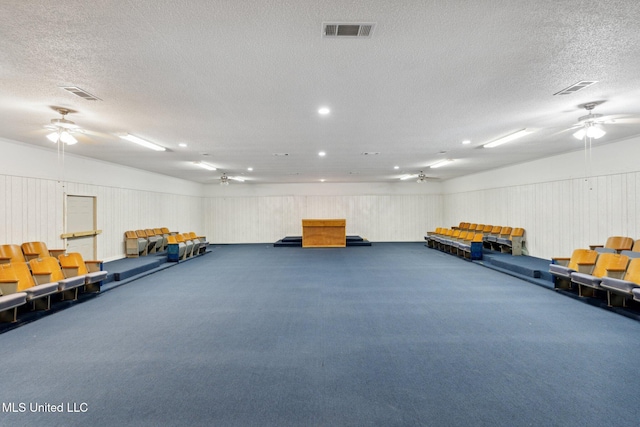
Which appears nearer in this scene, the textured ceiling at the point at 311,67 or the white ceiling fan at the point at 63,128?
the textured ceiling at the point at 311,67

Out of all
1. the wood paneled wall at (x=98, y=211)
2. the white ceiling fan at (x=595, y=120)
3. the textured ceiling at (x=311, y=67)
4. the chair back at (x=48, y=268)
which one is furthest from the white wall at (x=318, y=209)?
the white ceiling fan at (x=595, y=120)

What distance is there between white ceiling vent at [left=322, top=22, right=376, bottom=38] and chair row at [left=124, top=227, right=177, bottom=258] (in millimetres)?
10174

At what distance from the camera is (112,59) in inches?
126

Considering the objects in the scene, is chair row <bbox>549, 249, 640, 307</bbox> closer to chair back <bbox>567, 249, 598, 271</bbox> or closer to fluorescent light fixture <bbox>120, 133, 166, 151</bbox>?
chair back <bbox>567, 249, 598, 271</bbox>

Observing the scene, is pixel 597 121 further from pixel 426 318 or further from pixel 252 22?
pixel 252 22

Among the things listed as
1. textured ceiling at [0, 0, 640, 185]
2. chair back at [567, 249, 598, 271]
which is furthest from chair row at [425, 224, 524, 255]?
textured ceiling at [0, 0, 640, 185]

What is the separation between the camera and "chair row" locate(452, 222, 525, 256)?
1025 cm

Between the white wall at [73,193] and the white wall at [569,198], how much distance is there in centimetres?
1355

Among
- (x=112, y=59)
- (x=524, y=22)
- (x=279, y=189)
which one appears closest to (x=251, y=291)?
(x=112, y=59)

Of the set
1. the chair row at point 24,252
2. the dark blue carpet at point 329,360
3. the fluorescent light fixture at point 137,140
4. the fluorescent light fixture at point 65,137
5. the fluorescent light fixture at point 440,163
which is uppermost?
the fluorescent light fixture at point 440,163

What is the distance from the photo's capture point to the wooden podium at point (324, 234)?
14.7 metres

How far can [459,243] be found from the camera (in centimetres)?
1109

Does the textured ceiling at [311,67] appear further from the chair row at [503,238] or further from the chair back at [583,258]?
the chair row at [503,238]

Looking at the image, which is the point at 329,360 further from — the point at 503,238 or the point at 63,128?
the point at 503,238
